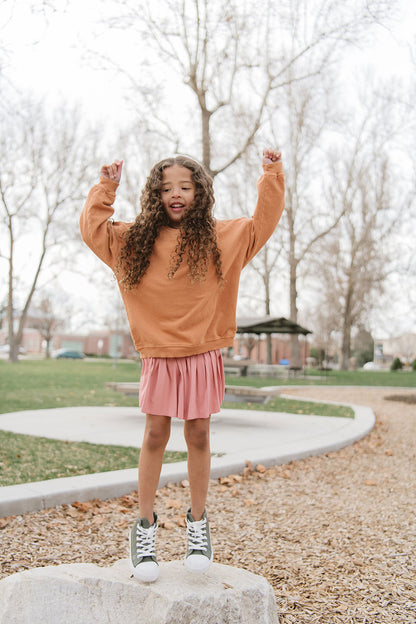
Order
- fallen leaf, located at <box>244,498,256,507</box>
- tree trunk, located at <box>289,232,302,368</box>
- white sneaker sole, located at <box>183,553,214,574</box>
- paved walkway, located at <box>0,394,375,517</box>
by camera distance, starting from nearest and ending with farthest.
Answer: white sneaker sole, located at <box>183,553,214,574</box> → paved walkway, located at <box>0,394,375,517</box> → fallen leaf, located at <box>244,498,256,507</box> → tree trunk, located at <box>289,232,302,368</box>

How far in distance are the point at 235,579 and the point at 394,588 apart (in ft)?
2.79

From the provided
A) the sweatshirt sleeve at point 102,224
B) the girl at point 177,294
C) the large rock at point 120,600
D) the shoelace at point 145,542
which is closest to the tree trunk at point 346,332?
the girl at point 177,294

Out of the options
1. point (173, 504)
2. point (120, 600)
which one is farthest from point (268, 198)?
point (173, 504)

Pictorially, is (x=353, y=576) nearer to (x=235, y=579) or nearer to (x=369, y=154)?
(x=235, y=579)

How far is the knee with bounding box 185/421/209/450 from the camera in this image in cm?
223

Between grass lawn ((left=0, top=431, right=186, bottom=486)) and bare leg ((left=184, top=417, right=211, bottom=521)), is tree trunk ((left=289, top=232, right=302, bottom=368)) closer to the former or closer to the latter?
grass lawn ((left=0, top=431, right=186, bottom=486))

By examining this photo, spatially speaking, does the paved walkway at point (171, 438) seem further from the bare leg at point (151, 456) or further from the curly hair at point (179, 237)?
the curly hair at point (179, 237)

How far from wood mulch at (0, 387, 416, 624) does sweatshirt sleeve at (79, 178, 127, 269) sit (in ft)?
4.91

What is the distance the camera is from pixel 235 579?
6.62ft

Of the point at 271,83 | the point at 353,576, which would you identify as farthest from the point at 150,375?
the point at 271,83

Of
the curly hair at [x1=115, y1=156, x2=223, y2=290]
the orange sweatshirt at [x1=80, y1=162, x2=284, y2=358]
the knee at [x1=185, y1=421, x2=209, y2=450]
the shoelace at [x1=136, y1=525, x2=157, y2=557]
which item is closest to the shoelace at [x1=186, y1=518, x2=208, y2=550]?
the shoelace at [x1=136, y1=525, x2=157, y2=557]

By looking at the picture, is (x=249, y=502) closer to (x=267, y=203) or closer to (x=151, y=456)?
(x=151, y=456)

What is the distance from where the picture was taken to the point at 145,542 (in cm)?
212

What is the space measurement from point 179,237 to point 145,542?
1.26m
